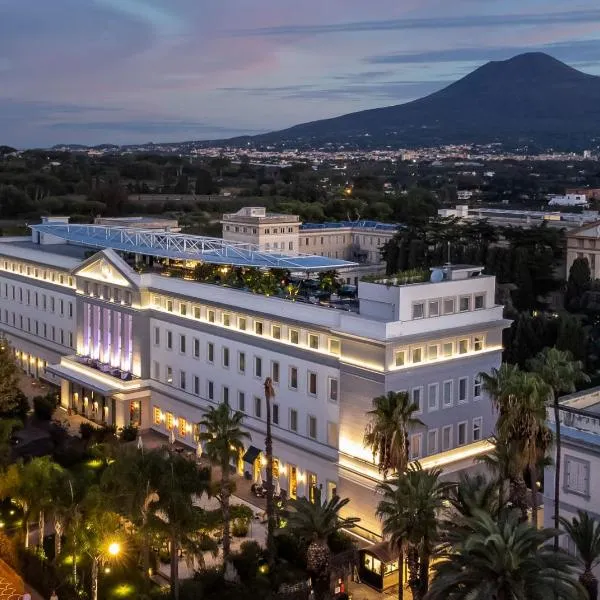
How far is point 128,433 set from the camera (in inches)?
1956

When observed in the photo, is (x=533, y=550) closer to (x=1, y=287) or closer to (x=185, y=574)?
(x=185, y=574)

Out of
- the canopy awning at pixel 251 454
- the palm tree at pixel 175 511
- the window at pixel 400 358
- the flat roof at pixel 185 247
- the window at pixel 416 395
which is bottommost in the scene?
the canopy awning at pixel 251 454

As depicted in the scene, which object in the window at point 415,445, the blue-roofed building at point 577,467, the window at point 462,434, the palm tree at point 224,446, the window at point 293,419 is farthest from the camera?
the window at point 293,419

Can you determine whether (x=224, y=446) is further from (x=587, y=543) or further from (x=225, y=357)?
(x=587, y=543)

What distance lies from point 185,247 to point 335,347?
2039cm

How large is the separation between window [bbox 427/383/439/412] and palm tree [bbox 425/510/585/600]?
60.5ft

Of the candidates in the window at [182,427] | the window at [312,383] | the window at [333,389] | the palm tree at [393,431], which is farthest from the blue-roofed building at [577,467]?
the window at [182,427]

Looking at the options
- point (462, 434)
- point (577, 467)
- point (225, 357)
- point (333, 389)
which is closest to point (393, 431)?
point (577, 467)

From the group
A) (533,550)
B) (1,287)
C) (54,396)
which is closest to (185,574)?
(533,550)

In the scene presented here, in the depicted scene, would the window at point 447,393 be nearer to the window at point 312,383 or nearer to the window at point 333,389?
the window at point 333,389

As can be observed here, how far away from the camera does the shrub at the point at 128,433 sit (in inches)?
1953

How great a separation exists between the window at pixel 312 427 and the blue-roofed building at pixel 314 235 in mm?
46064

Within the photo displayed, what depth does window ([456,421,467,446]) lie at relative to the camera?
129 feet

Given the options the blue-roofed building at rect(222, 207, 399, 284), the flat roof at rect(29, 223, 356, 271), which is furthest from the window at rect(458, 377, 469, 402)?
the blue-roofed building at rect(222, 207, 399, 284)
